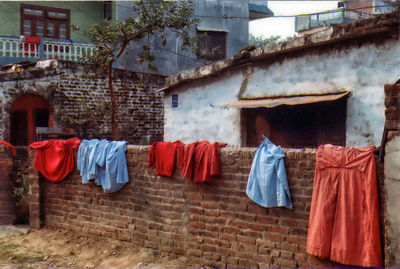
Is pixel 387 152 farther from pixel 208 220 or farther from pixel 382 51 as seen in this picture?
pixel 382 51

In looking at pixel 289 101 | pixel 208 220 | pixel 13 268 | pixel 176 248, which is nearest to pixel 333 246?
pixel 208 220

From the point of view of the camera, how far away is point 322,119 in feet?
25.4

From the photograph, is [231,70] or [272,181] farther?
[231,70]

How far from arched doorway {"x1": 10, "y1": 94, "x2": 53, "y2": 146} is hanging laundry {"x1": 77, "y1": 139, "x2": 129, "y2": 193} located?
6621 mm

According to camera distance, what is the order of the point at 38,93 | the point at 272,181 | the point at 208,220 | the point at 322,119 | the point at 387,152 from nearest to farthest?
the point at 387,152, the point at 272,181, the point at 208,220, the point at 322,119, the point at 38,93

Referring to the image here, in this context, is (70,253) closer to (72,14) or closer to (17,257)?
(17,257)

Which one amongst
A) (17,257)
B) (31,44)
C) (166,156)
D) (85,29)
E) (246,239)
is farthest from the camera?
(85,29)

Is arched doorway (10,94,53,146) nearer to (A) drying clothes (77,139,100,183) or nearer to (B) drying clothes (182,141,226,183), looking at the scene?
(A) drying clothes (77,139,100,183)

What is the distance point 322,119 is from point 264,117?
125 centimetres

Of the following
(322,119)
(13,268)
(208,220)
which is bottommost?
(13,268)

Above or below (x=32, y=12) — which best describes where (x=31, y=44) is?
below

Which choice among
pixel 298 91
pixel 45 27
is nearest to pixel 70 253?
pixel 298 91

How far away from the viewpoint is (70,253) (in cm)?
610

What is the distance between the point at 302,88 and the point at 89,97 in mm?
6955
